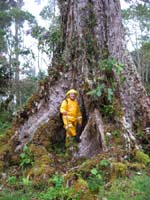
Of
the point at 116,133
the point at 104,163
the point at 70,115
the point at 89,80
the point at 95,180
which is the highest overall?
the point at 89,80

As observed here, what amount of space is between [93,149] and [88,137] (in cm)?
29

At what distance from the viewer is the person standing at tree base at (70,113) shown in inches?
310

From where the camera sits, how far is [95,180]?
18.8ft

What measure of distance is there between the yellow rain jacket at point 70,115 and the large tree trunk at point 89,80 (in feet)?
0.69

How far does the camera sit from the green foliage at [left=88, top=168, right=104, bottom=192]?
18.2 feet

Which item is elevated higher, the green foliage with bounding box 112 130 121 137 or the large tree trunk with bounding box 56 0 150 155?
the large tree trunk with bounding box 56 0 150 155

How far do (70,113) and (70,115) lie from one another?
49 mm

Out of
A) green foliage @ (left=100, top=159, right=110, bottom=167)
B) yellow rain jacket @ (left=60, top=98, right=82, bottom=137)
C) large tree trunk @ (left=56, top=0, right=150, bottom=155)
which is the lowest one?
green foliage @ (left=100, top=159, right=110, bottom=167)

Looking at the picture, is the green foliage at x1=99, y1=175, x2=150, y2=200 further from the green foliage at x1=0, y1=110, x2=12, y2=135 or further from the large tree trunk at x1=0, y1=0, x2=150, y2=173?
the green foliage at x1=0, y1=110, x2=12, y2=135

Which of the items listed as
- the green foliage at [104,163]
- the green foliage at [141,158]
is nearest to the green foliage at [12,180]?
the green foliage at [104,163]

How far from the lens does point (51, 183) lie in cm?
600

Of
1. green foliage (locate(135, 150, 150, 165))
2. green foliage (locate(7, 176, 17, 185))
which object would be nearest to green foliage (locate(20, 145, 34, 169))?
green foliage (locate(7, 176, 17, 185))

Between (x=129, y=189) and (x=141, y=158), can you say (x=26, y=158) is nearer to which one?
(x=141, y=158)

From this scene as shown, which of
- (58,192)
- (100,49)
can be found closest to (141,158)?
(58,192)
